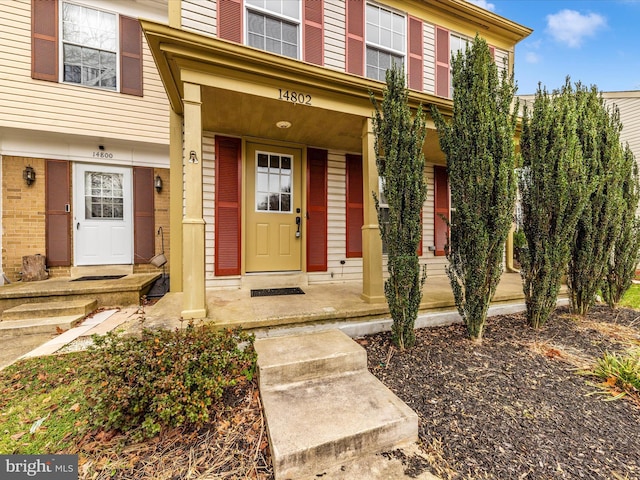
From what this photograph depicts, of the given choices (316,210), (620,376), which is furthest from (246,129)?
(620,376)

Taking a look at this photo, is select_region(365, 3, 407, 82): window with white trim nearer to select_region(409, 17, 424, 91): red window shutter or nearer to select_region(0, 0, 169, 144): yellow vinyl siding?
select_region(409, 17, 424, 91): red window shutter

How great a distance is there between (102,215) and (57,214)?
24.9 inches

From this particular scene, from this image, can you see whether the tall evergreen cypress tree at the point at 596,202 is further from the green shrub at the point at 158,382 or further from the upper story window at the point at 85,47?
the upper story window at the point at 85,47

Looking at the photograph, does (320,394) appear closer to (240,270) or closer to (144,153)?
(240,270)

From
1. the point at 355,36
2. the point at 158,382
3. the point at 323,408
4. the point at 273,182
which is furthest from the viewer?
the point at 273,182

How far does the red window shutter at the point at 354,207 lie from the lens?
15.7ft

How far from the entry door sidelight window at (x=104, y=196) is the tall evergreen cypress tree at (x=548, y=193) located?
6.76m

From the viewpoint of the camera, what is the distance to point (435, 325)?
3402mm

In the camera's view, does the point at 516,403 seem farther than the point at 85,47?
No

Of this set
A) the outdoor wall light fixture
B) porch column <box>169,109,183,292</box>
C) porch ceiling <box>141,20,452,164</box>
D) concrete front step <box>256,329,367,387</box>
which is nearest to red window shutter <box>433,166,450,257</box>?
porch ceiling <box>141,20,452,164</box>

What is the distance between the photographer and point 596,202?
343 cm

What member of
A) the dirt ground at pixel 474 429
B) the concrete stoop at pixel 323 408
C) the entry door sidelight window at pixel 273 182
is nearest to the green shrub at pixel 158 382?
the dirt ground at pixel 474 429

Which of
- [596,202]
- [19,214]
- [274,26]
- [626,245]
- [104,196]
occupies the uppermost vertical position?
[274,26]

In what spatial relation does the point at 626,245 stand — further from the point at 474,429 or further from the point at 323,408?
the point at 323,408
